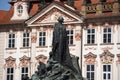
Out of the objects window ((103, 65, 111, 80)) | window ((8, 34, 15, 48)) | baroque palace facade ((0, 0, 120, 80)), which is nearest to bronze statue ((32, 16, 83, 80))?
window ((103, 65, 111, 80))

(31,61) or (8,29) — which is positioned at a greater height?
(8,29)

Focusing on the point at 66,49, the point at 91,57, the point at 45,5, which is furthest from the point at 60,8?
the point at 66,49

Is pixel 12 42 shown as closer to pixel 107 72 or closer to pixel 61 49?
pixel 107 72

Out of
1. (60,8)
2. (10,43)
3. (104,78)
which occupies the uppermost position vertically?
(60,8)

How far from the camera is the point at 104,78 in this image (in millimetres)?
41812

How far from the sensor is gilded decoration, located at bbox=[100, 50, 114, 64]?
1642 inches

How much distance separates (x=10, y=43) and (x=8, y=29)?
4.61ft

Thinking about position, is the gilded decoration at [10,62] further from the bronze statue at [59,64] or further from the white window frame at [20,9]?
the bronze statue at [59,64]

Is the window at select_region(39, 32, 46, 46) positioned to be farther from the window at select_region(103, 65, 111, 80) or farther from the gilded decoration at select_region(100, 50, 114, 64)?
the window at select_region(103, 65, 111, 80)

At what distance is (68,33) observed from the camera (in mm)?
43906

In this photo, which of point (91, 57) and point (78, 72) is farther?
point (91, 57)

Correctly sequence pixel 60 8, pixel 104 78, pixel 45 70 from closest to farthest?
pixel 45 70
pixel 104 78
pixel 60 8

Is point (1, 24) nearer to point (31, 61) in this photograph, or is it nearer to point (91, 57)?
point (31, 61)

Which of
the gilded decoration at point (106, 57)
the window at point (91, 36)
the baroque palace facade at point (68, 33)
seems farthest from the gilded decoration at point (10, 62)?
the gilded decoration at point (106, 57)
